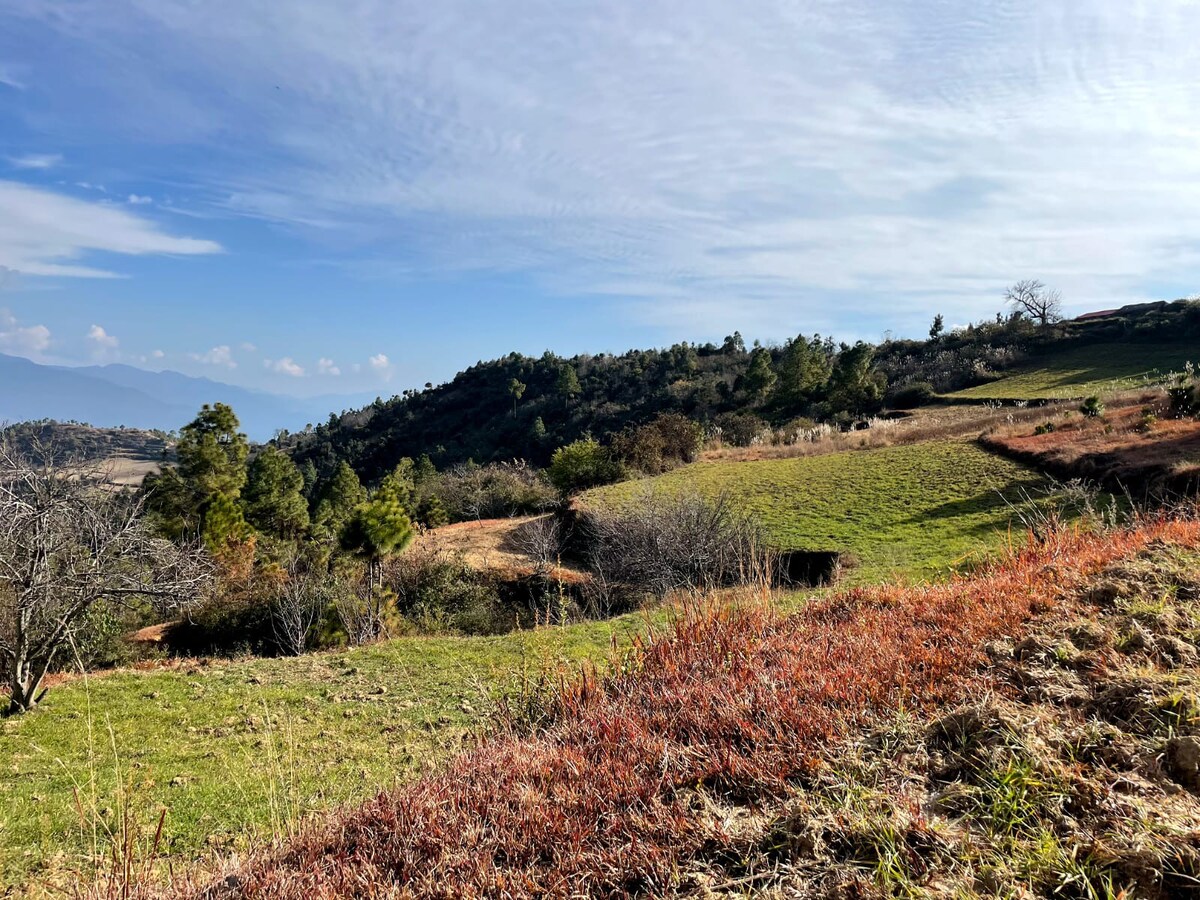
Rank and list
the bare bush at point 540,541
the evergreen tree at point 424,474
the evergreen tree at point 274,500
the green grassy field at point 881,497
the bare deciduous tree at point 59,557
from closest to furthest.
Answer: the bare deciduous tree at point 59,557 < the green grassy field at point 881,497 < the bare bush at point 540,541 < the evergreen tree at point 274,500 < the evergreen tree at point 424,474

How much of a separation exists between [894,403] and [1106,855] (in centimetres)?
4905

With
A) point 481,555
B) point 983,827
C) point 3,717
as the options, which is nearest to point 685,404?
point 481,555

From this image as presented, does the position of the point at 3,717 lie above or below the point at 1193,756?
below

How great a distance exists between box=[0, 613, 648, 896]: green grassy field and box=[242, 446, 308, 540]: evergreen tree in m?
22.4

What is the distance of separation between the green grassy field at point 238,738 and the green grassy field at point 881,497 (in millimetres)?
6254

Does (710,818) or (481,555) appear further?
(481,555)

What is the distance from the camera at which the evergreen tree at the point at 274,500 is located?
3139cm

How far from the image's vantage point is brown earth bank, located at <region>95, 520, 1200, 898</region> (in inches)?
69.9

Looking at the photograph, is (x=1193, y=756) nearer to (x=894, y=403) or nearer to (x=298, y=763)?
(x=298, y=763)

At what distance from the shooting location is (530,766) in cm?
291

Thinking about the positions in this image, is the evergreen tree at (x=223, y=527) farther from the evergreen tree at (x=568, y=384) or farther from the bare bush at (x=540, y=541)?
the evergreen tree at (x=568, y=384)

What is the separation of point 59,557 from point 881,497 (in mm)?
19510

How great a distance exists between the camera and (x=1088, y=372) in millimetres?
40438

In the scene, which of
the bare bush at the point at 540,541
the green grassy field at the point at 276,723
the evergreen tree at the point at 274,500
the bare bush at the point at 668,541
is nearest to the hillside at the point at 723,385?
the bare bush at the point at 540,541
